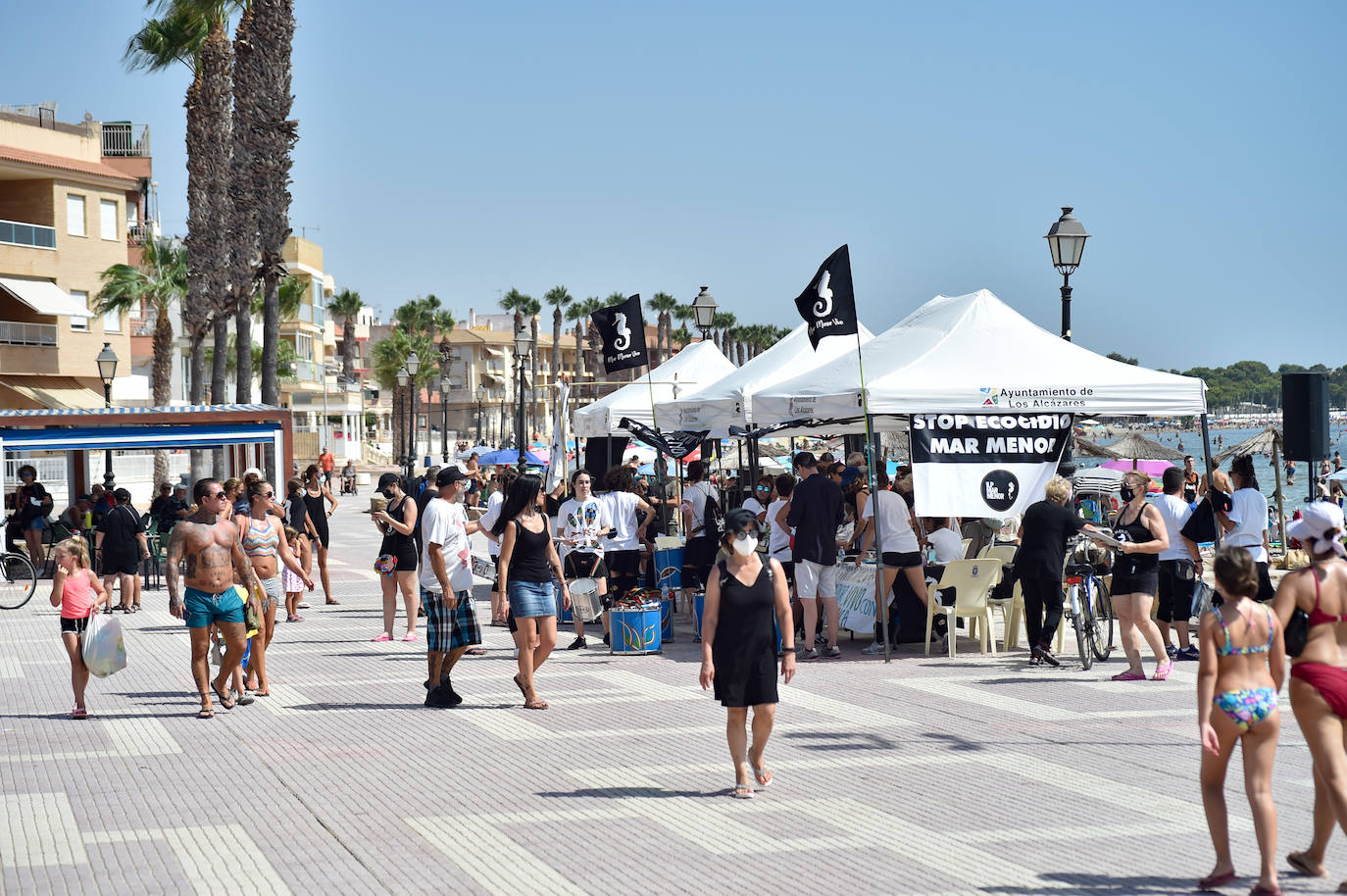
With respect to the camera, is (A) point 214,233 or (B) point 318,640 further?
(A) point 214,233

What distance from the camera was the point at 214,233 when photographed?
35.0m

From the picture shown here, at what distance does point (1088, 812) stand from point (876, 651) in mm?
6203

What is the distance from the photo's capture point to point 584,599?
1420cm

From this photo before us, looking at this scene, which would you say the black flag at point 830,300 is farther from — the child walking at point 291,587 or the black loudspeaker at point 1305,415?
the child walking at point 291,587

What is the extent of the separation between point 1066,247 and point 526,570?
28.3 ft

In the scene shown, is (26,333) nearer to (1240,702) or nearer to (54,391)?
(54,391)

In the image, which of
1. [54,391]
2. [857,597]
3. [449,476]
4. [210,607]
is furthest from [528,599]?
[54,391]

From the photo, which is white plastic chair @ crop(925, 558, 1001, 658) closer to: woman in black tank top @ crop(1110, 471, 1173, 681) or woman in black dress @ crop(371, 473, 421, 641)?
woman in black tank top @ crop(1110, 471, 1173, 681)

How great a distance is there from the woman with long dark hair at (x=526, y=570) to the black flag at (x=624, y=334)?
8845 mm

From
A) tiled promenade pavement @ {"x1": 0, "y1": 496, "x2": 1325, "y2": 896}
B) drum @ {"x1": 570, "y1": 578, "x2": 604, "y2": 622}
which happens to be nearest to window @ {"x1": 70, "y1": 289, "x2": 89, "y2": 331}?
tiled promenade pavement @ {"x1": 0, "y1": 496, "x2": 1325, "y2": 896}

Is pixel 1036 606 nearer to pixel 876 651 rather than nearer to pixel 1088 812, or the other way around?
pixel 876 651

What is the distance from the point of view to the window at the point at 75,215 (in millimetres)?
45281

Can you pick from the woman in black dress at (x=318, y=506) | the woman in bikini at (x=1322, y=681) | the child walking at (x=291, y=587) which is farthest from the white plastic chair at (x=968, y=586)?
the woman in black dress at (x=318, y=506)

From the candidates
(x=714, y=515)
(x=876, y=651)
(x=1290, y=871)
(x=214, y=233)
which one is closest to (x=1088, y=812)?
(x=1290, y=871)
